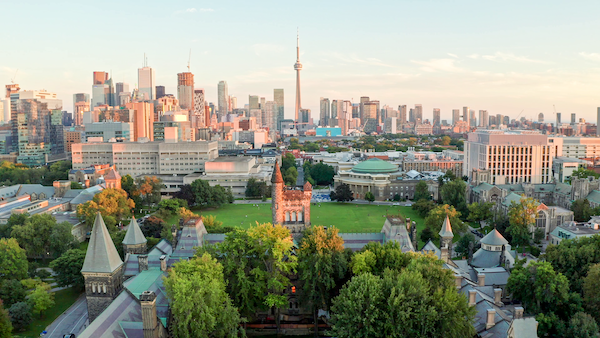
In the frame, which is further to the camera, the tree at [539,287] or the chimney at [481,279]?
the chimney at [481,279]

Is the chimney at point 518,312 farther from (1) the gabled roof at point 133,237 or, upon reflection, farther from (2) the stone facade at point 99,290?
(1) the gabled roof at point 133,237

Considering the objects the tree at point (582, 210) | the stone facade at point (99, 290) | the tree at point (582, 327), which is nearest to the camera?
the tree at point (582, 327)

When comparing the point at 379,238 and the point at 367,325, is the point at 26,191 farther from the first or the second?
the point at 367,325

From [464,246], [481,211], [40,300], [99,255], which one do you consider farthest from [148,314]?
[481,211]

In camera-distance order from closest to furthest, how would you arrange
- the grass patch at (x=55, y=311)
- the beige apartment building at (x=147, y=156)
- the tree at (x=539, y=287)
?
1. the tree at (x=539, y=287)
2. the grass patch at (x=55, y=311)
3. the beige apartment building at (x=147, y=156)

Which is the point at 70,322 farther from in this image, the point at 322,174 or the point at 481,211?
the point at 322,174

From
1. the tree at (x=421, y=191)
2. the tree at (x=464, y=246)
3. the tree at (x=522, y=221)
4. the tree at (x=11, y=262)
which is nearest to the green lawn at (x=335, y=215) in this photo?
the tree at (x=421, y=191)

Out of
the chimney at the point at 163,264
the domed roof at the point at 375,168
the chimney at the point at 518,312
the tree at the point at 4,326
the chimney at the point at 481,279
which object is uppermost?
the domed roof at the point at 375,168
